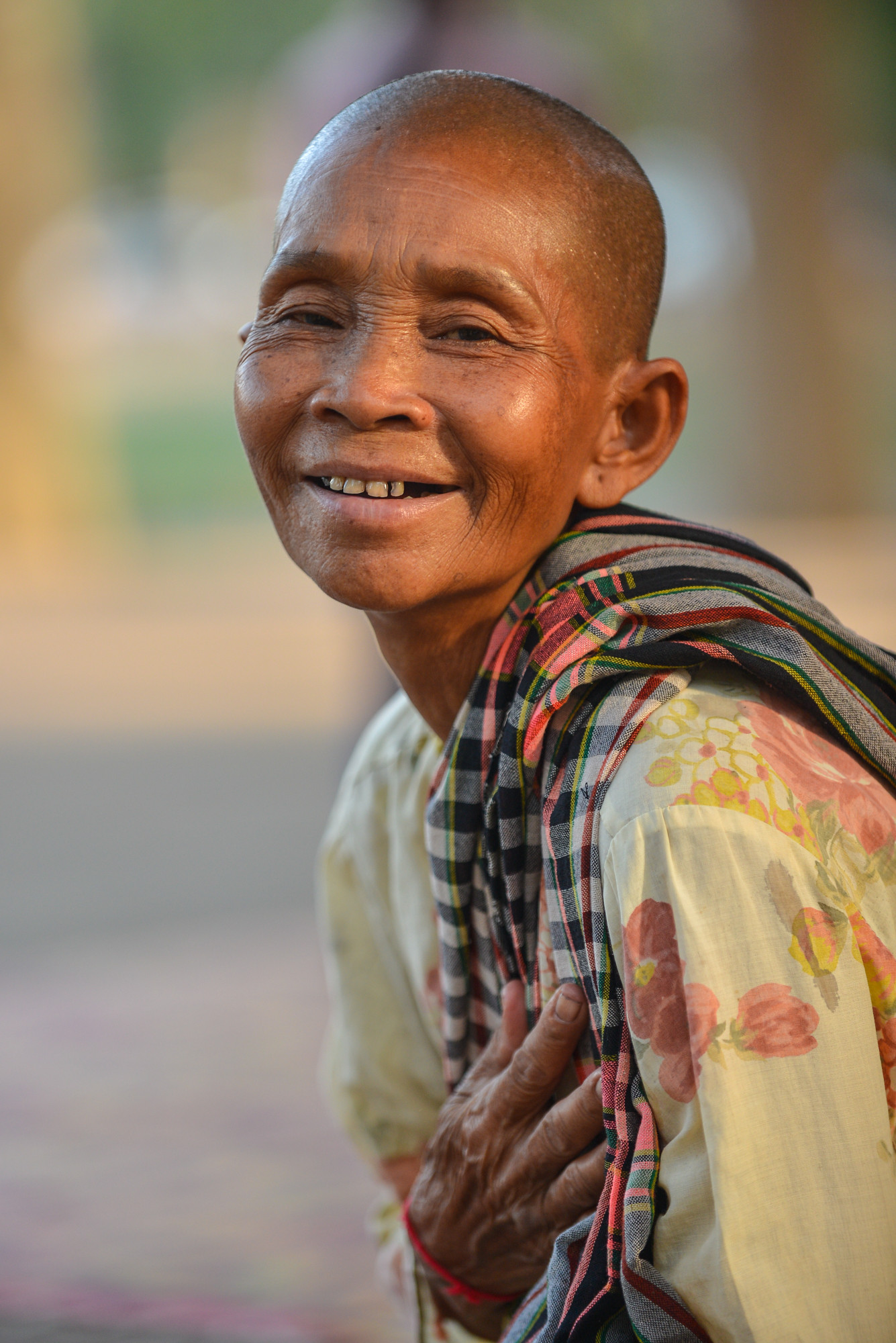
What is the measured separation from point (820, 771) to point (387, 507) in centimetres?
53

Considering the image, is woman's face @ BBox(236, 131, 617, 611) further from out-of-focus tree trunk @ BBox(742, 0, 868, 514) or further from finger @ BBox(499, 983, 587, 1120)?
out-of-focus tree trunk @ BBox(742, 0, 868, 514)

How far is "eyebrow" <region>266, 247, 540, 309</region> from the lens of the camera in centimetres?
143

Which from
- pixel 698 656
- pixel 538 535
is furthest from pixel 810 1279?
A: pixel 538 535

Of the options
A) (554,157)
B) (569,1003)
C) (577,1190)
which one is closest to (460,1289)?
(577,1190)

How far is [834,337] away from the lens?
9.73 meters

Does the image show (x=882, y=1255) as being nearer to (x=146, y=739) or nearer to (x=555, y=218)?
(x=555, y=218)

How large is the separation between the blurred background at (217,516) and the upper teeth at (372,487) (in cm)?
94

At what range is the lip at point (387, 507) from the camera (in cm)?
148

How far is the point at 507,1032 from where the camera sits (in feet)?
5.14

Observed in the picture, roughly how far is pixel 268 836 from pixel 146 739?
5.11 feet

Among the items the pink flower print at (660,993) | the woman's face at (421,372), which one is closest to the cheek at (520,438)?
the woman's face at (421,372)

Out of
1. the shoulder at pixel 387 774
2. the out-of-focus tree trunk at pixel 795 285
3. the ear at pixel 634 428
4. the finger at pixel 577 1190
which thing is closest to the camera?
the finger at pixel 577 1190

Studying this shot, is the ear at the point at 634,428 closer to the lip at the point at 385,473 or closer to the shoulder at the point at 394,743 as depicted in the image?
the lip at the point at 385,473

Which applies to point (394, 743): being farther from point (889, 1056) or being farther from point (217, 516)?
point (217, 516)
